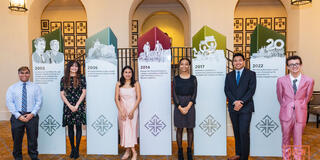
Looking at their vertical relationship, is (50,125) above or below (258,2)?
below

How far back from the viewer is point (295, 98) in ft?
9.70

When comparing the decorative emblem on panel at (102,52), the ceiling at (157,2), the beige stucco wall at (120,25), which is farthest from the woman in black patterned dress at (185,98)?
the ceiling at (157,2)

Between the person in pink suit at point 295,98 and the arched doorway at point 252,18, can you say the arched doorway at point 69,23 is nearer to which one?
the arched doorway at point 252,18

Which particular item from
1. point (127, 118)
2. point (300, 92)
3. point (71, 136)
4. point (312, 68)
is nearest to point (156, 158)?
point (127, 118)

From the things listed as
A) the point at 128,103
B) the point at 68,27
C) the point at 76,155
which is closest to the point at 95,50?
the point at 128,103

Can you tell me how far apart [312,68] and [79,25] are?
913 centimetres

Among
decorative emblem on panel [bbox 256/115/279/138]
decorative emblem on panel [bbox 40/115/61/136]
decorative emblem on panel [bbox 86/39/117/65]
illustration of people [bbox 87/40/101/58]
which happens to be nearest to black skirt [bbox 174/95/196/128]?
decorative emblem on panel [bbox 256/115/279/138]

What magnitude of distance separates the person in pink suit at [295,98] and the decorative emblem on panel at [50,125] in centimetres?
376

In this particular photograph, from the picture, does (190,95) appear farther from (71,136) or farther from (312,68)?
(312,68)

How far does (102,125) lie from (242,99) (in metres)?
2.41

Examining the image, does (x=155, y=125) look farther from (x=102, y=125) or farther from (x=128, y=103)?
(x=102, y=125)

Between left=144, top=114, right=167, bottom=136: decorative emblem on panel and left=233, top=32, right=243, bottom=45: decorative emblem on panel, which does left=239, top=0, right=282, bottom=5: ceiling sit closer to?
left=233, top=32, right=243, bottom=45: decorative emblem on panel

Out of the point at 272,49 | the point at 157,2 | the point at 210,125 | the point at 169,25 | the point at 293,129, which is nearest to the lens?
the point at 293,129

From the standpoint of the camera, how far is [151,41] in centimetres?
359
